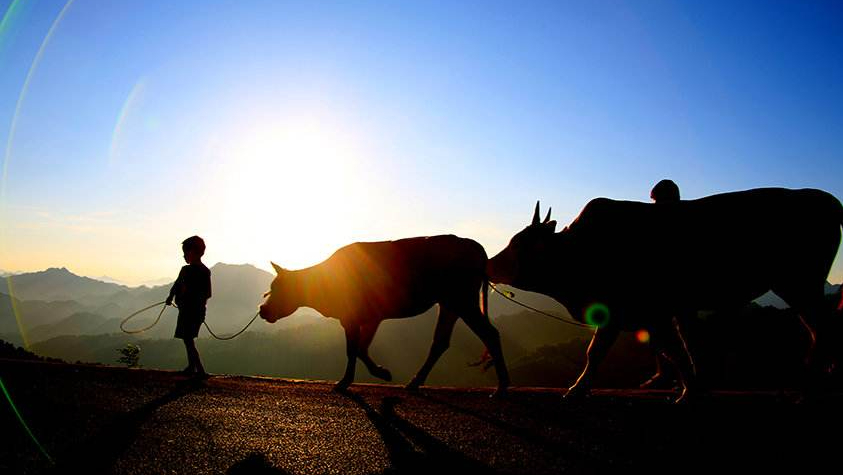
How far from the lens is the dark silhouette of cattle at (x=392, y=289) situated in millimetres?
8656

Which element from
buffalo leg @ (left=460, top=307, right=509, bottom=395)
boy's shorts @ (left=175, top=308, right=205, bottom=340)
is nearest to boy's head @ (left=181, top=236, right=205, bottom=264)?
boy's shorts @ (left=175, top=308, right=205, bottom=340)

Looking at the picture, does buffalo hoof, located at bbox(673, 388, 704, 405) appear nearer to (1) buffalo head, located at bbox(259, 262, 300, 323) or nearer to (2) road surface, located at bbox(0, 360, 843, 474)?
(2) road surface, located at bbox(0, 360, 843, 474)

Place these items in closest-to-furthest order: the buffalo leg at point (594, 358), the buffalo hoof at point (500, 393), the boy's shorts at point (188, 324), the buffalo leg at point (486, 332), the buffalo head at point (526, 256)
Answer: the buffalo leg at point (594, 358) < the buffalo hoof at point (500, 393) < the buffalo head at point (526, 256) < the buffalo leg at point (486, 332) < the boy's shorts at point (188, 324)

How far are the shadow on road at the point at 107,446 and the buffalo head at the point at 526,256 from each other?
5.44 metres

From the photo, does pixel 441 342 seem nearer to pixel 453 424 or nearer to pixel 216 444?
pixel 453 424

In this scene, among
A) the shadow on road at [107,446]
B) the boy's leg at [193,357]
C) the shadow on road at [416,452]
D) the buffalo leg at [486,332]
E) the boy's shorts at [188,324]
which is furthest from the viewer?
the boy's shorts at [188,324]

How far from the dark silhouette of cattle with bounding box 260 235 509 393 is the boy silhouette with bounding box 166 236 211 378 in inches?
56.8

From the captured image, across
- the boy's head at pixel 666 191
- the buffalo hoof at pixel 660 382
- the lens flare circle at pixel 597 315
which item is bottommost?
the buffalo hoof at pixel 660 382

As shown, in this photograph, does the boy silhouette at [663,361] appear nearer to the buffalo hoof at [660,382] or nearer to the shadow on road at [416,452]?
the buffalo hoof at [660,382]

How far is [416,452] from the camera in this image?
373 centimetres

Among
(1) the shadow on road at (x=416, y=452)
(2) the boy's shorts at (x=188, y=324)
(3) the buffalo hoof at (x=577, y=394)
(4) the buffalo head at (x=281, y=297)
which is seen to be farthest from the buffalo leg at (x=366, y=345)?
(1) the shadow on road at (x=416, y=452)

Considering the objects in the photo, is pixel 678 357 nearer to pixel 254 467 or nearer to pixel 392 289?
pixel 392 289

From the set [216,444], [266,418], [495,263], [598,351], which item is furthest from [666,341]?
[216,444]

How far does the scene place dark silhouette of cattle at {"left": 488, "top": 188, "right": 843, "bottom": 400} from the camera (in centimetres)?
617
